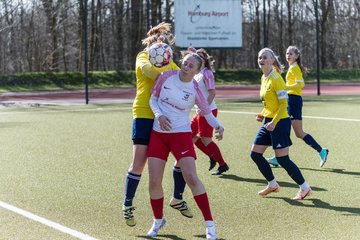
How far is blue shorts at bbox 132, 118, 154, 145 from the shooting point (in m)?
6.00

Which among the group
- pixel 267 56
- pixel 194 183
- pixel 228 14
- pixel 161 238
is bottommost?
pixel 161 238

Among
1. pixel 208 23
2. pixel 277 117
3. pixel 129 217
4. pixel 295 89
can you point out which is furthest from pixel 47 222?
pixel 208 23

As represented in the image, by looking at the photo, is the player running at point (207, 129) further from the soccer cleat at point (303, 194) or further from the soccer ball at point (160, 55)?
the soccer ball at point (160, 55)

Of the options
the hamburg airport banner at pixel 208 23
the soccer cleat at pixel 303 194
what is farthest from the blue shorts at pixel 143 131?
the hamburg airport banner at pixel 208 23

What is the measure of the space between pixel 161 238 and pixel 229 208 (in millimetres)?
1310

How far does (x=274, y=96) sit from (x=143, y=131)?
205 cm

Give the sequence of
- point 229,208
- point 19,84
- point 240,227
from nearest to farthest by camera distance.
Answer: point 240,227 → point 229,208 → point 19,84

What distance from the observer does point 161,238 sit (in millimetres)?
5832

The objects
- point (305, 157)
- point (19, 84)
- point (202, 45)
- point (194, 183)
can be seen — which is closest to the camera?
point (194, 183)

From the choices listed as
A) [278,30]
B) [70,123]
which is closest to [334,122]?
[70,123]

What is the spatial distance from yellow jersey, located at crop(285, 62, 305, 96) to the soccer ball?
4059mm

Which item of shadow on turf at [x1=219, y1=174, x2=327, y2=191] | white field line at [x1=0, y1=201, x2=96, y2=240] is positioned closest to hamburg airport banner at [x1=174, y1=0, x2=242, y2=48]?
shadow on turf at [x1=219, y1=174, x2=327, y2=191]

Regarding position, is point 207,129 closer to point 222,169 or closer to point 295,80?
point 222,169

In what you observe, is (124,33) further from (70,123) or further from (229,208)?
(229,208)
